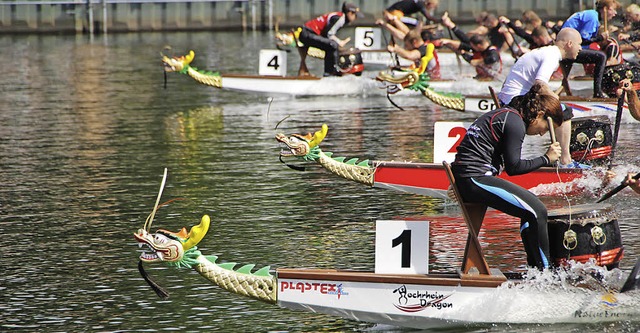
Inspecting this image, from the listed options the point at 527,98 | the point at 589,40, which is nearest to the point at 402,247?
the point at 527,98

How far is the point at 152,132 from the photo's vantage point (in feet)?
64.8

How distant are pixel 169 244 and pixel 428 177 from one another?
513cm

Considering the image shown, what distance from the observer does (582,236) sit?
8.58 meters

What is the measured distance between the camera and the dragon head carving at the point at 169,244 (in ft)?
26.1

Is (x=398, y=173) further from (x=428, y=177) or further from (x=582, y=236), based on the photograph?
(x=582, y=236)

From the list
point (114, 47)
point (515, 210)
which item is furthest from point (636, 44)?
point (114, 47)

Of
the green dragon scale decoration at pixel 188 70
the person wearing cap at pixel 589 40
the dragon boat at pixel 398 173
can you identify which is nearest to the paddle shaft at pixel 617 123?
the dragon boat at pixel 398 173

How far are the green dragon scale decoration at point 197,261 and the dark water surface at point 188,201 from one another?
1.83 ft

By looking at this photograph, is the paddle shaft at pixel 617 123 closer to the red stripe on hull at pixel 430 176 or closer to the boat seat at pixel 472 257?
the red stripe on hull at pixel 430 176

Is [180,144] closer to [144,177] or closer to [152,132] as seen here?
[152,132]

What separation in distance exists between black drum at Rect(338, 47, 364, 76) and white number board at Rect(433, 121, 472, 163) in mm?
11795

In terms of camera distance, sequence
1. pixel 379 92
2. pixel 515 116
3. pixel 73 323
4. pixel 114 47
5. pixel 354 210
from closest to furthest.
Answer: pixel 515 116, pixel 73 323, pixel 354 210, pixel 379 92, pixel 114 47

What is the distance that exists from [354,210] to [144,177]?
3.51 m

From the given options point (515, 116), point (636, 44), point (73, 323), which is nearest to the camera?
point (515, 116)
